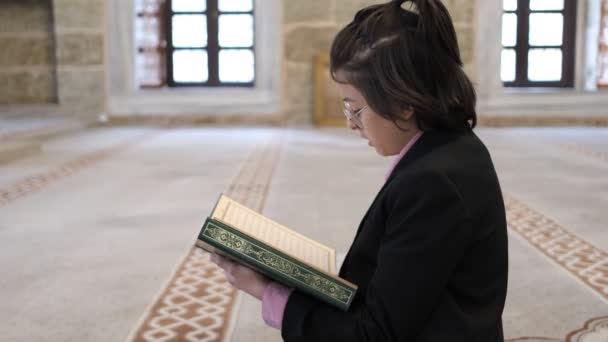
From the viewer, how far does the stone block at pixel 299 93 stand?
7.45 meters

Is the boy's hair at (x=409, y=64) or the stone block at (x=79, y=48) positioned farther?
the stone block at (x=79, y=48)

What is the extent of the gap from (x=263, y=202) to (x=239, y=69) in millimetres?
4990

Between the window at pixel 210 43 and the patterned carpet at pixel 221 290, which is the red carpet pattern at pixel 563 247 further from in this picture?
the window at pixel 210 43

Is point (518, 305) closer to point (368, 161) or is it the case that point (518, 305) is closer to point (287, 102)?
point (368, 161)

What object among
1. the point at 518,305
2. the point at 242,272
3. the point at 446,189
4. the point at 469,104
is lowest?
the point at 518,305

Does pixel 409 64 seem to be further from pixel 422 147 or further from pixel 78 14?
pixel 78 14

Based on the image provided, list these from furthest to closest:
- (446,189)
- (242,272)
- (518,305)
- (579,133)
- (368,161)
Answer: (579,133), (368,161), (518,305), (242,272), (446,189)

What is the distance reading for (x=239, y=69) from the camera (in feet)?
26.3

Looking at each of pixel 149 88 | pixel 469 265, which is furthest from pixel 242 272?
pixel 149 88

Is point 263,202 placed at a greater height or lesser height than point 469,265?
lesser

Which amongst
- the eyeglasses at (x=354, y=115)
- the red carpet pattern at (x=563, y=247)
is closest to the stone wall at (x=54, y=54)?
the red carpet pattern at (x=563, y=247)

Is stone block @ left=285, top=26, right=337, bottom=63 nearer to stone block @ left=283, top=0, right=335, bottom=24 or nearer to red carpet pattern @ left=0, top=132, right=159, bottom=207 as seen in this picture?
stone block @ left=283, top=0, right=335, bottom=24

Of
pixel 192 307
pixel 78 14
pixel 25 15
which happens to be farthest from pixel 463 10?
pixel 192 307

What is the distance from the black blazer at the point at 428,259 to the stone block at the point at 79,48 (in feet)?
23.0
